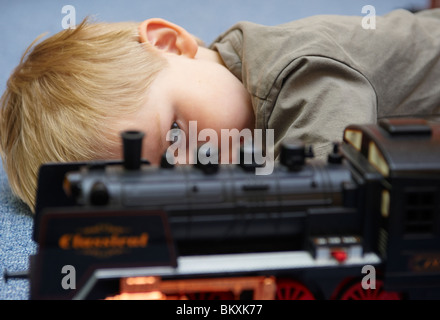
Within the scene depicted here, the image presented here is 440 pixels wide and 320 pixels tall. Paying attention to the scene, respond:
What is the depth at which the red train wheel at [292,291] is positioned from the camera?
495 mm

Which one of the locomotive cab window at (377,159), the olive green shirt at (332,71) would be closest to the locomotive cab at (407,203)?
the locomotive cab window at (377,159)

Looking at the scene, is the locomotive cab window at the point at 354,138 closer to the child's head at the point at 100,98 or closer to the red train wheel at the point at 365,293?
the red train wheel at the point at 365,293

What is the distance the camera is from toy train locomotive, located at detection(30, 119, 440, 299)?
0.47 meters

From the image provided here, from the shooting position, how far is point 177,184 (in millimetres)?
492

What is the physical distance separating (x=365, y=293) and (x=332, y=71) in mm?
452

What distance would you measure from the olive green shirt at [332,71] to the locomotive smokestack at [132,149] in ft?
1.09

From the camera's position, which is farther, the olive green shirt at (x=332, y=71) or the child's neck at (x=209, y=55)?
the child's neck at (x=209, y=55)

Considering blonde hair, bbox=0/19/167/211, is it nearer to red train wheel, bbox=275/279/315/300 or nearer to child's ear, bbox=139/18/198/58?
child's ear, bbox=139/18/198/58

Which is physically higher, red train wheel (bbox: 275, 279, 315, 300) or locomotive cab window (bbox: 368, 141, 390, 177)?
locomotive cab window (bbox: 368, 141, 390, 177)

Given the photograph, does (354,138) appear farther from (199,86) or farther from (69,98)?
(69,98)

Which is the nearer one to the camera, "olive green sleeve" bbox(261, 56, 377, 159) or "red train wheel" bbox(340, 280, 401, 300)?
"red train wheel" bbox(340, 280, 401, 300)

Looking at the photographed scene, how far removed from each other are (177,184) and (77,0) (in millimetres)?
1335

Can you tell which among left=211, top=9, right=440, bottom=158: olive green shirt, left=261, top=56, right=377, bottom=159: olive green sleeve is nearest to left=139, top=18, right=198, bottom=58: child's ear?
left=211, top=9, right=440, bottom=158: olive green shirt
